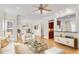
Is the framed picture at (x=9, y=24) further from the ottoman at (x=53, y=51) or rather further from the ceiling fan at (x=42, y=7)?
the ottoman at (x=53, y=51)

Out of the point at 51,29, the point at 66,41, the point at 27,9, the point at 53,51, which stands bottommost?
the point at 53,51

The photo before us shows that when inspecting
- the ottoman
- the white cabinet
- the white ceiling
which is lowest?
the ottoman

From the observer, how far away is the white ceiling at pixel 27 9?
2.09 meters

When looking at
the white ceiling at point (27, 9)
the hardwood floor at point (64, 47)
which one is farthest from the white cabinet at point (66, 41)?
the white ceiling at point (27, 9)

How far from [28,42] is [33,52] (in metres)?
0.19

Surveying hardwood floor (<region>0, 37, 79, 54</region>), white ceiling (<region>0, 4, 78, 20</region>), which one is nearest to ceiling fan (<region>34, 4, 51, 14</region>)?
white ceiling (<region>0, 4, 78, 20</region>)

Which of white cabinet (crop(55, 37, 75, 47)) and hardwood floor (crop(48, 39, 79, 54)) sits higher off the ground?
white cabinet (crop(55, 37, 75, 47))

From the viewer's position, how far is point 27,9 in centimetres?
211

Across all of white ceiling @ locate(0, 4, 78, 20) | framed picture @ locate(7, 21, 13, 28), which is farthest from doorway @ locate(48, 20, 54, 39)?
framed picture @ locate(7, 21, 13, 28)

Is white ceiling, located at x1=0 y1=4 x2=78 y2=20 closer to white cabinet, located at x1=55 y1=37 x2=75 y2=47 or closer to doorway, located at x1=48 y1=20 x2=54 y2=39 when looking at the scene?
doorway, located at x1=48 y1=20 x2=54 y2=39

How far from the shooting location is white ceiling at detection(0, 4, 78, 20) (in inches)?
82.3

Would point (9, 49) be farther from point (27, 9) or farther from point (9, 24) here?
point (27, 9)

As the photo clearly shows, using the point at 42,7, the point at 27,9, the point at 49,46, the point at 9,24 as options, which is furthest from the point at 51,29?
the point at 9,24
